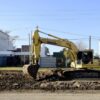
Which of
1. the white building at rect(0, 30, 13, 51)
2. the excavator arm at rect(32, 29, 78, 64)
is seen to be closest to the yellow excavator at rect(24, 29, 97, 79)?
the excavator arm at rect(32, 29, 78, 64)

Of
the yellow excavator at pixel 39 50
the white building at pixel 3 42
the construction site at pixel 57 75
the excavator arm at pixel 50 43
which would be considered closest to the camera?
the construction site at pixel 57 75

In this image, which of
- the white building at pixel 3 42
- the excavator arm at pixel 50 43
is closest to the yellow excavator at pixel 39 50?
the excavator arm at pixel 50 43

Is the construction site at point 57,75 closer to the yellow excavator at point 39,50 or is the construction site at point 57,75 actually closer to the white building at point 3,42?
the yellow excavator at point 39,50

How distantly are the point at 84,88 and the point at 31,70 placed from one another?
6921mm

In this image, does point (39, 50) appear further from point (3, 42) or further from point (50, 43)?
point (3, 42)

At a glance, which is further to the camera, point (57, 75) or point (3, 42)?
point (3, 42)

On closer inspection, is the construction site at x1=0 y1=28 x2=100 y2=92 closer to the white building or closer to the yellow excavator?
the yellow excavator

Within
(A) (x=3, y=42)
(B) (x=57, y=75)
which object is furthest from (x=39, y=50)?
(A) (x=3, y=42)

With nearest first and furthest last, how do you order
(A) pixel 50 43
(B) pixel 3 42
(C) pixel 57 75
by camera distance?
1. (C) pixel 57 75
2. (A) pixel 50 43
3. (B) pixel 3 42

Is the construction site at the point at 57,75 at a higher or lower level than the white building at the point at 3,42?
lower

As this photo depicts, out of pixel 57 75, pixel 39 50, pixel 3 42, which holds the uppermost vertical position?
pixel 3 42

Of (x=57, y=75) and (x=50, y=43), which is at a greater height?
(x=50, y=43)

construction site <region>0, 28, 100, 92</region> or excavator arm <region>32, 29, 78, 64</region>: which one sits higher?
excavator arm <region>32, 29, 78, 64</region>

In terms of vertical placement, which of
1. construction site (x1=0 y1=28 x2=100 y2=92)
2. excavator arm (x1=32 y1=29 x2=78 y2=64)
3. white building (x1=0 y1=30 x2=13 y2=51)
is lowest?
construction site (x1=0 y1=28 x2=100 y2=92)
